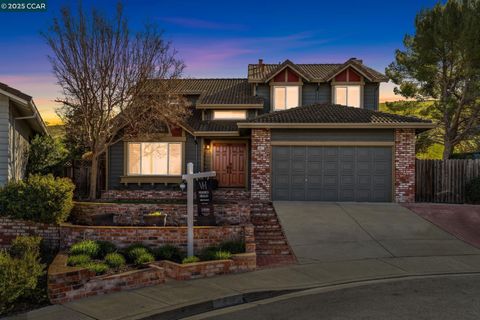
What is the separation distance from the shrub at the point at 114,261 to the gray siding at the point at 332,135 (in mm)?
10127

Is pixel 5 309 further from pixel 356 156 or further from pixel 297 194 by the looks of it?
pixel 356 156

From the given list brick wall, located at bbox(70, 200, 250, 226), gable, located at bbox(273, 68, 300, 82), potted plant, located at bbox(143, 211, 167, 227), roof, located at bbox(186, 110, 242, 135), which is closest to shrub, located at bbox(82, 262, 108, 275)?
potted plant, located at bbox(143, 211, 167, 227)

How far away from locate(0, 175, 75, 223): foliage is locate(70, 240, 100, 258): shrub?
5.31 feet

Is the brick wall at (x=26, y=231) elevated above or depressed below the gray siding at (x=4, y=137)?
below

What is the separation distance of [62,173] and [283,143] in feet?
35.0

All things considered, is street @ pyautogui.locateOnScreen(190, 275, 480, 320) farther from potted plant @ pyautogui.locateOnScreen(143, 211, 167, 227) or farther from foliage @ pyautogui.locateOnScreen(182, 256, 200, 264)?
potted plant @ pyautogui.locateOnScreen(143, 211, 167, 227)

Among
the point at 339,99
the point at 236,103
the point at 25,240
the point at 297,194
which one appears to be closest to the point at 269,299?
the point at 25,240

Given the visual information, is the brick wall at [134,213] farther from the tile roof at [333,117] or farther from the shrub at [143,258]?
the tile roof at [333,117]

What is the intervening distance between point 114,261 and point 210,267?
207 centimetres

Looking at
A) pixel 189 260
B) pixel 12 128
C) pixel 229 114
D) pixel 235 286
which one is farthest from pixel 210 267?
pixel 229 114

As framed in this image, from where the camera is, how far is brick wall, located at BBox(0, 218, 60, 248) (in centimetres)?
1099

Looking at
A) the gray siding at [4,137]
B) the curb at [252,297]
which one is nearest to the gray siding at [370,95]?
the curb at [252,297]

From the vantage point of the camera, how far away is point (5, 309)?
23.9 ft

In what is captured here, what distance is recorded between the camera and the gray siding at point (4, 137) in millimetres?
14492
